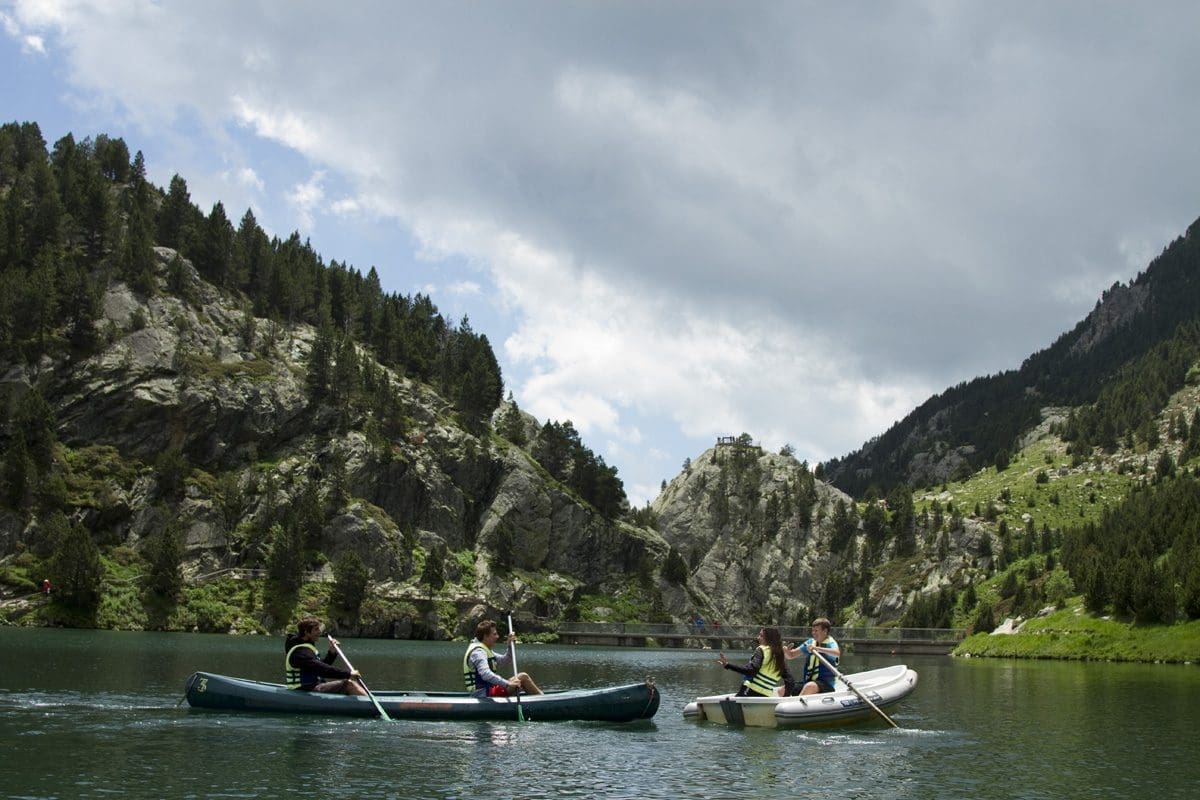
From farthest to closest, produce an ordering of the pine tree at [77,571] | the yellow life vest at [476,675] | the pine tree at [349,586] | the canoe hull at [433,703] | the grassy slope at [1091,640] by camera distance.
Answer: the pine tree at [349,586]
the pine tree at [77,571]
the grassy slope at [1091,640]
the yellow life vest at [476,675]
the canoe hull at [433,703]

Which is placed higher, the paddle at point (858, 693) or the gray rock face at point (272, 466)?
the gray rock face at point (272, 466)

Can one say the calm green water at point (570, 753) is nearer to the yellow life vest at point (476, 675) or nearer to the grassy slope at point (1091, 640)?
the yellow life vest at point (476, 675)

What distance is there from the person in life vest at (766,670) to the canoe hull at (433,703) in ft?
14.7

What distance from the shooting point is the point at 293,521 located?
442 feet

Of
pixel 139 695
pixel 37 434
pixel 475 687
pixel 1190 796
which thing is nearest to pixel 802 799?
pixel 1190 796

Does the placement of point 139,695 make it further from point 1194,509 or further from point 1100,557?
point 1194,509

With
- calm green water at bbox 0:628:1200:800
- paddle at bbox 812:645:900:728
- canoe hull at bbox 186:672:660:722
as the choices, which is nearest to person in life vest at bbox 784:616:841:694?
paddle at bbox 812:645:900:728

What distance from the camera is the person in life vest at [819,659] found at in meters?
36.8

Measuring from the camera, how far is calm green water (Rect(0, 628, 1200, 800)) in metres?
22.5

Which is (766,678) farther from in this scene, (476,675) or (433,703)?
(433,703)

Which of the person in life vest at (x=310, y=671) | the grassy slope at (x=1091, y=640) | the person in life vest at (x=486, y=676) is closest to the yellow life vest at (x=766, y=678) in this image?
the person in life vest at (x=486, y=676)

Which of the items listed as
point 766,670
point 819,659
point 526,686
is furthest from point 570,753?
point 819,659

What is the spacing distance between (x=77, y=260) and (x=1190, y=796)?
566ft

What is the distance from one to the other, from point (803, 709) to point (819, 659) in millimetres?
2835
